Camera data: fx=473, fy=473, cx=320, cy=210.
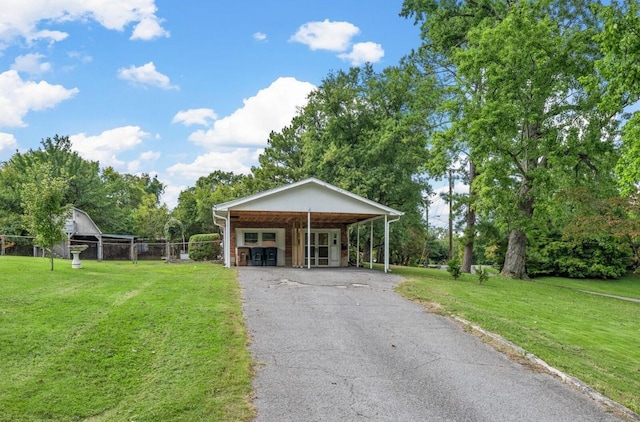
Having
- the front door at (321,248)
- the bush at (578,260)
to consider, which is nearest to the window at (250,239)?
the front door at (321,248)

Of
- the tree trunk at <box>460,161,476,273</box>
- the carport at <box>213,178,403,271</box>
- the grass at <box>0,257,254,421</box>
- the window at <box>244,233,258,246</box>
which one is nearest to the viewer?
the grass at <box>0,257,254,421</box>

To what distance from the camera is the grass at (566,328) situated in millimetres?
6539

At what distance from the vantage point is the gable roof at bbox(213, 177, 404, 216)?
61.0 feet

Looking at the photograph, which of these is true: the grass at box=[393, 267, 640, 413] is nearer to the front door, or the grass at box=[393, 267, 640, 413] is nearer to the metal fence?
the front door

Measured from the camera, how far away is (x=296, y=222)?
877 inches

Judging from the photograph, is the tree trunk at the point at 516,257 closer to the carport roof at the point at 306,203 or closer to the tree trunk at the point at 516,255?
the tree trunk at the point at 516,255

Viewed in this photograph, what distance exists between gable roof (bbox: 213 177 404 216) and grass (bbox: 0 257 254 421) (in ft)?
25.9

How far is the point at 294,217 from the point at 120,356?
1497 cm

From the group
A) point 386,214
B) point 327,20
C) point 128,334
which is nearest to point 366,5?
point 327,20

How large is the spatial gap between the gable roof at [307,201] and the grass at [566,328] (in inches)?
168

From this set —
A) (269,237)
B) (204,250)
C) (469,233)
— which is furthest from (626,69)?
(204,250)

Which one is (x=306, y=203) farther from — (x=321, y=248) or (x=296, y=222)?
(x=321, y=248)

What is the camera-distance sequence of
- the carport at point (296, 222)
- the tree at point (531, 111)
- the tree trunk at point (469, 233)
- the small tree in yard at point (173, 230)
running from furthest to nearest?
the small tree in yard at point (173, 230) < the tree trunk at point (469, 233) < the tree at point (531, 111) < the carport at point (296, 222)

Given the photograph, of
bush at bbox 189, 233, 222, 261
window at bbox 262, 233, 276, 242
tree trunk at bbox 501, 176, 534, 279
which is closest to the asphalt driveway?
window at bbox 262, 233, 276, 242
